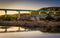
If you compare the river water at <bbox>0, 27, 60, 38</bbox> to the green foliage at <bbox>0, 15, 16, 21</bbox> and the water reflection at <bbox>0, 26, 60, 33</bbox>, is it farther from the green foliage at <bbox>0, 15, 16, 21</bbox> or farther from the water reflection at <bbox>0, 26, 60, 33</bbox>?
the green foliage at <bbox>0, 15, 16, 21</bbox>

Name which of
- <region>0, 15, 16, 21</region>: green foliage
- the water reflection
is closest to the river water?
the water reflection

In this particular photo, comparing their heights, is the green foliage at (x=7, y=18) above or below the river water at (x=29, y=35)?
above

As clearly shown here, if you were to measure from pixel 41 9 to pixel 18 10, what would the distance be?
0.27 metres

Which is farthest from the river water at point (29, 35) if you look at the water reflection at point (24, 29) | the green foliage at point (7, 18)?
the green foliage at point (7, 18)

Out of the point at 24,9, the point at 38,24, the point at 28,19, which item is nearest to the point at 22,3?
the point at 24,9

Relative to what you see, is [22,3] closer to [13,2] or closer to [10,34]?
[13,2]

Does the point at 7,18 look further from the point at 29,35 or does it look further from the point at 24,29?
the point at 29,35

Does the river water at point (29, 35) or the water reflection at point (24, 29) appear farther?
the water reflection at point (24, 29)

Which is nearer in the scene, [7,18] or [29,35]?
[29,35]

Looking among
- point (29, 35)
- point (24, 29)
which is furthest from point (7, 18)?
point (29, 35)

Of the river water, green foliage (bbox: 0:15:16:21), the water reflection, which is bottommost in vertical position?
the river water

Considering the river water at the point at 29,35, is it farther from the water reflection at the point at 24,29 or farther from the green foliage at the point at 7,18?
the green foliage at the point at 7,18

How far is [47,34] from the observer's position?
Answer: 1.51 m

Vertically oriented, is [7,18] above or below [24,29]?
above
